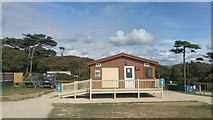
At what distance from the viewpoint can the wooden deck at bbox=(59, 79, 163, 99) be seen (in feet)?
60.0

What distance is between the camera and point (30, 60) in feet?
165

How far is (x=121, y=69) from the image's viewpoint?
19625 millimetres

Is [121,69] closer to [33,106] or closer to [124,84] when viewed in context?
[124,84]

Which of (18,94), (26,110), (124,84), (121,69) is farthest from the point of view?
(18,94)

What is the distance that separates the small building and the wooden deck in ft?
0.61

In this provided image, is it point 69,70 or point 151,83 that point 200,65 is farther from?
point 151,83

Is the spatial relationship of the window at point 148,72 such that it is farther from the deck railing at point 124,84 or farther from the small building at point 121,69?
the deck railing at point 124,84

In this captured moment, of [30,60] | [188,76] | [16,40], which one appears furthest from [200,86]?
[16,40]

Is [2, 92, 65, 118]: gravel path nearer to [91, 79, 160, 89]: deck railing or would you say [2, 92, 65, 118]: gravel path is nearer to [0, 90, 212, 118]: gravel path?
[0, 90, 212, 118]: gravel path

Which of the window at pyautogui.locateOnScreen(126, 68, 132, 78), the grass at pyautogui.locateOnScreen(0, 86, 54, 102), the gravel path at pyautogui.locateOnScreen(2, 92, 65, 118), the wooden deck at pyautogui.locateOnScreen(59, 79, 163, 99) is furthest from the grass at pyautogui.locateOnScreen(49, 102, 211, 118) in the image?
the window at pyautogui.locateOnScreen(126, 68, 132, 78)

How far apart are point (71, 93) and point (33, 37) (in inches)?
1819

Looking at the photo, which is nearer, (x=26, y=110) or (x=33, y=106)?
(x=26, y=110)

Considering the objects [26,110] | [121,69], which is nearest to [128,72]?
[121,69]

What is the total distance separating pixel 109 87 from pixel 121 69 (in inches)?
64.4
